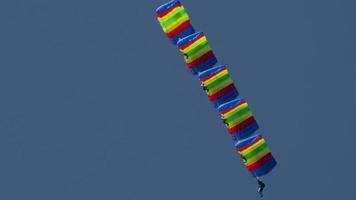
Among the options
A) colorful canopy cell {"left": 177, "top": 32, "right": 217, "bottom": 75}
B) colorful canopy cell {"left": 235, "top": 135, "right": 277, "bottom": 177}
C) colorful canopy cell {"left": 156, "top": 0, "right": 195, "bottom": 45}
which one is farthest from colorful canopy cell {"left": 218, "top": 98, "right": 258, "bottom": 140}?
colorful canopy cell {"left": 156, "top": 0, "right": 195, "bottom": 45}

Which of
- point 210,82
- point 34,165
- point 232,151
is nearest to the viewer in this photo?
point 210,82

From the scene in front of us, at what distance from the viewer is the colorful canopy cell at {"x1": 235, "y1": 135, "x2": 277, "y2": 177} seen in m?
76.9

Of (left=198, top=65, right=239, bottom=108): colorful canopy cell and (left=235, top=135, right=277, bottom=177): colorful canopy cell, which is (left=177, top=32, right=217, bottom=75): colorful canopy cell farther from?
(left=235, top=135, right=277, bottom=177): colorful canopy cell

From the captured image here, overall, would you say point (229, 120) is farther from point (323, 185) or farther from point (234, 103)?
point (323, 185)

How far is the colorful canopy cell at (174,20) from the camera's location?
254 feet

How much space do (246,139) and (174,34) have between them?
20.2 feet

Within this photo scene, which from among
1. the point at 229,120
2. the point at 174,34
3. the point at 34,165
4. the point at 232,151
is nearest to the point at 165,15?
the point at 174,34

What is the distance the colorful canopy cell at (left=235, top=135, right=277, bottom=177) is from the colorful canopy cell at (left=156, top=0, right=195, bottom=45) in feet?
19.7

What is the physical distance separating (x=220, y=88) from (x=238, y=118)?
1.69 metres

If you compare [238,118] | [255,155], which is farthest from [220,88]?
[255,155]

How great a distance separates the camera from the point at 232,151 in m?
152

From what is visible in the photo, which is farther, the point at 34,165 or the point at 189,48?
the point at 34,165

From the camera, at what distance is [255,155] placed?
7706 centimetres

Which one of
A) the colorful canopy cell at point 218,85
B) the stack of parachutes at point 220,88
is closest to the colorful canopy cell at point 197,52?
the stack of parachutes at point 220,88
